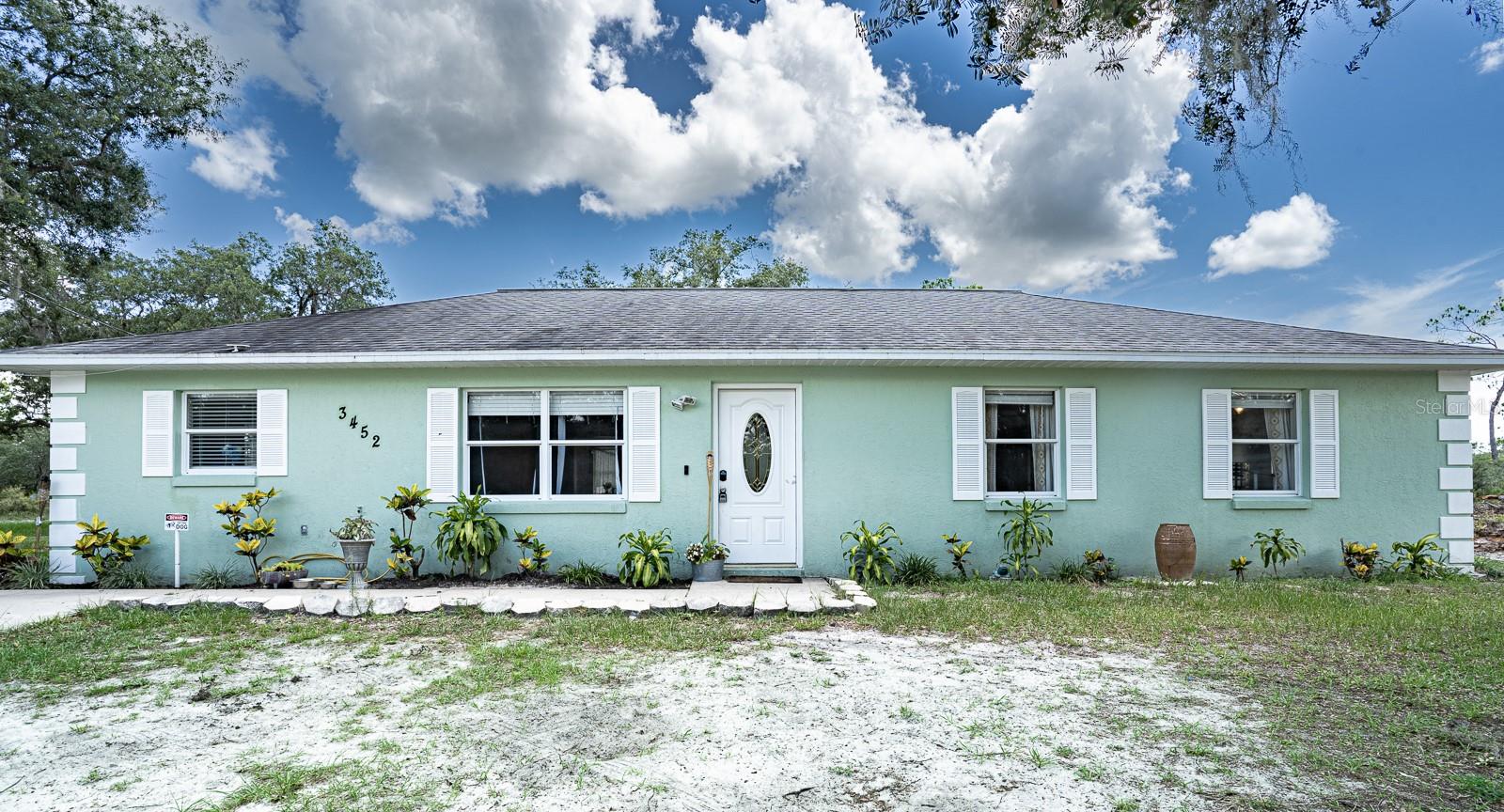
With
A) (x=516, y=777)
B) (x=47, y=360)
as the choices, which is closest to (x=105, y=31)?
(x=47, y=360)

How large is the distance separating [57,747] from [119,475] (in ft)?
17.6

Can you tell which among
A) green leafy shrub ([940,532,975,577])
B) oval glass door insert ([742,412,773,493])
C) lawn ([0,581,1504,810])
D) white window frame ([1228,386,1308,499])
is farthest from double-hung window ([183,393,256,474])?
white window frame ([1228,386,1308,499])

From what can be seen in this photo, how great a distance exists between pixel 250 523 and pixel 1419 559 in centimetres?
1241

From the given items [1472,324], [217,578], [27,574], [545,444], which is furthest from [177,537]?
[1472,324]

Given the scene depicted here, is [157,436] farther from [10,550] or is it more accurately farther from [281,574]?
[281,574]

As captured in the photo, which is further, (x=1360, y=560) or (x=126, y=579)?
(x=1360, y=560)

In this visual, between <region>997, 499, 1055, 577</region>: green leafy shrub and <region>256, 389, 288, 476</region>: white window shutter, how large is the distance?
7707 mm

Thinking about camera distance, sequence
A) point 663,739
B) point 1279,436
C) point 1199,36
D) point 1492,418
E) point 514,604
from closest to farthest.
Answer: point 1199,36, point 663,739, point 514,604, point 1279,436, point 1492,418

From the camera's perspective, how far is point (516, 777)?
286cm

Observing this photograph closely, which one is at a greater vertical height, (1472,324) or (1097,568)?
(1472,324)

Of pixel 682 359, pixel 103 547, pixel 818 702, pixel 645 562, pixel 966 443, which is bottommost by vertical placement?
pixel 818 702

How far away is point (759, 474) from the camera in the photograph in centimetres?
756

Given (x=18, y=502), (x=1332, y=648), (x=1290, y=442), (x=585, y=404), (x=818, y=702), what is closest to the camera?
(x=818, y=702)

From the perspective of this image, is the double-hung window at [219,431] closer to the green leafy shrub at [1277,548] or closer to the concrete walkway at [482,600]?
the concrete walkway at [482,600]
